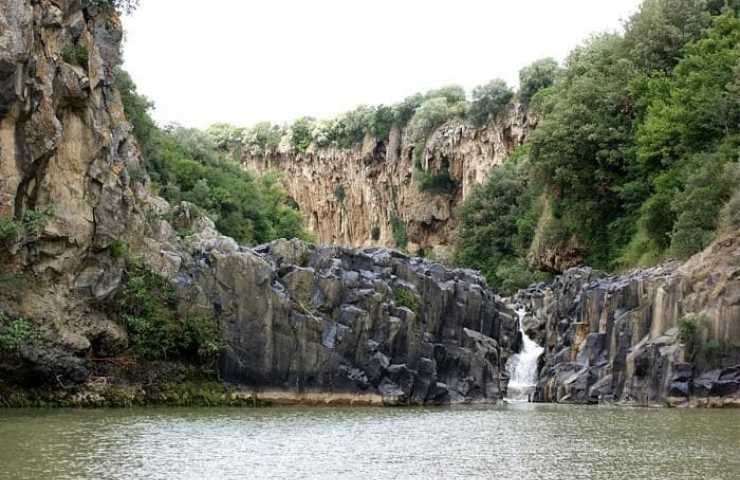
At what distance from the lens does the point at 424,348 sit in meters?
48.3

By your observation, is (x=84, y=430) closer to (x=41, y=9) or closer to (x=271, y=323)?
(x=271, y=323)

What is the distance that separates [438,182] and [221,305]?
73.0 m

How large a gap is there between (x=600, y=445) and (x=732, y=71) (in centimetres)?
3766

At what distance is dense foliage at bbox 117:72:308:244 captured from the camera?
216 ft

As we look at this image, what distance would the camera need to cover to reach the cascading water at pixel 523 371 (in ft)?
183

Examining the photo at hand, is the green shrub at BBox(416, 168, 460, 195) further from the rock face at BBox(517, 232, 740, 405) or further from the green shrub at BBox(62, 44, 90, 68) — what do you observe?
the green shrub at BBox(62, 44, 90, 68)

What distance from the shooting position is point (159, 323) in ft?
142

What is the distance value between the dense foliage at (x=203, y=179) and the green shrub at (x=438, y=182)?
2028 cm

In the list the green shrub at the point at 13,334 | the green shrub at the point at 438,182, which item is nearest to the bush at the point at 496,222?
the green shrub at the point at 438,182

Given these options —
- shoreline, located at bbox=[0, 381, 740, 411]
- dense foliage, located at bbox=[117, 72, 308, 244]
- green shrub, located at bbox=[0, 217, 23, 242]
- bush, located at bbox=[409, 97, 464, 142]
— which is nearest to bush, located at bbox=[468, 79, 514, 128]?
bush, located at bbox=[409, 97, 464, 142]

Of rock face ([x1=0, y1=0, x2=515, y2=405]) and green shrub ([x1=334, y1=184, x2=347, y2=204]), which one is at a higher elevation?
green shrub ([x1=334, y1=184, x2=347, y2=204])

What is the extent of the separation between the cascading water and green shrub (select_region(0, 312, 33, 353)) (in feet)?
89.9

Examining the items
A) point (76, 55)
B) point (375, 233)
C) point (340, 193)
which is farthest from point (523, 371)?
point (340, 193)

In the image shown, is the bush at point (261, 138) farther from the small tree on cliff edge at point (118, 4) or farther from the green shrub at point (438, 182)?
the small tree on cliff edge at point (118, 4)
